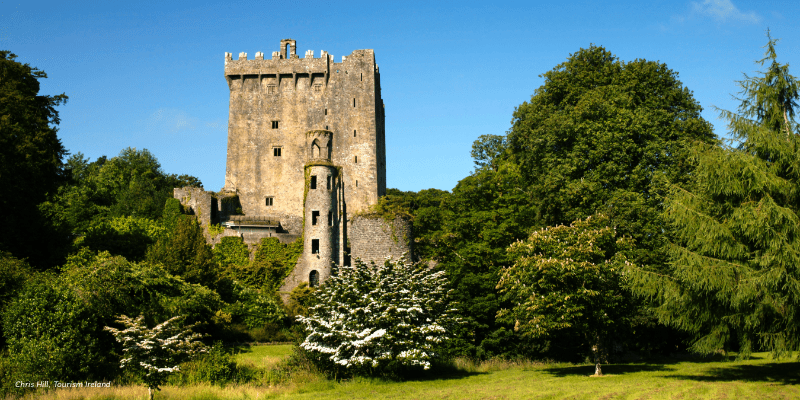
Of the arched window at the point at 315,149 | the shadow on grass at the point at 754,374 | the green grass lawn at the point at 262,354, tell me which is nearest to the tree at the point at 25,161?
the green grass lawn at the point at 262,354

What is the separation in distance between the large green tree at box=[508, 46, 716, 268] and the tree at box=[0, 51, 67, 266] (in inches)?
918

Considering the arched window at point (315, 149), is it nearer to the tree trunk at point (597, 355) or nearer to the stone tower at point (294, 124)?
the stone tower at point (294, 124)

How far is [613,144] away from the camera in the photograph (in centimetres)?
2939

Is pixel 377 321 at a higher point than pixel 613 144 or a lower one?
lower

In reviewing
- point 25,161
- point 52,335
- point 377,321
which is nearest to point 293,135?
point 25,161

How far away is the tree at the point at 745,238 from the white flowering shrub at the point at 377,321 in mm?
7360

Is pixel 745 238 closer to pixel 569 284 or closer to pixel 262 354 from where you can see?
pixel 569 284

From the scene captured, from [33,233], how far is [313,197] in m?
15.9

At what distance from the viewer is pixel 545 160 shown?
32.1 m

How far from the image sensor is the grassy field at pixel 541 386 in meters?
16.0

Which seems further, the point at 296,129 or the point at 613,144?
the point at 296,129

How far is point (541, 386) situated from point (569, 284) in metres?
3.76

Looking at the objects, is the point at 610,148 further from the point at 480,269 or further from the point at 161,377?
the point at 161,377

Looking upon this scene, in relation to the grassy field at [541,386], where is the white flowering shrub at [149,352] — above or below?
above
